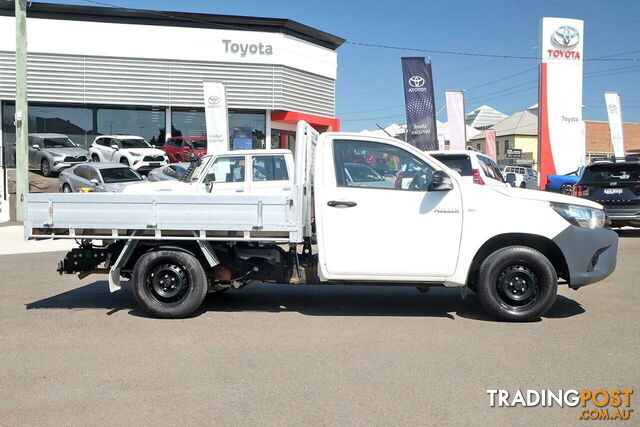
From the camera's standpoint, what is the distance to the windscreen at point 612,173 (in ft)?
44.7

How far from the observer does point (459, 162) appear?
12.8 metres

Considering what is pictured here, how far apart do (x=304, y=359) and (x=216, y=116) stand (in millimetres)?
19170

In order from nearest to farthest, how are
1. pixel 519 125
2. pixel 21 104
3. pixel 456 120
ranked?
1. pixel 21 104
2. pixel 456 120
3. pixel 519 125

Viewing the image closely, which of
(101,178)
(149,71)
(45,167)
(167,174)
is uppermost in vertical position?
(149,71)

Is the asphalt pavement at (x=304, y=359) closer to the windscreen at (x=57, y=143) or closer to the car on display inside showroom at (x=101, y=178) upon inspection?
the car on display inside showroom at (x=101, y=178)

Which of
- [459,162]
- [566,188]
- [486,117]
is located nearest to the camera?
[459,162]

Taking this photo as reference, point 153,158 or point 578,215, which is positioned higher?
point 153,158

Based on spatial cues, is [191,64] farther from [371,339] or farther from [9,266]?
[371,339]

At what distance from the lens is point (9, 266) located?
34.9ft

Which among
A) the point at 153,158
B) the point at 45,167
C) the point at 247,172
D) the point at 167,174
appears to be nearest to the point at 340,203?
the point at 247,172

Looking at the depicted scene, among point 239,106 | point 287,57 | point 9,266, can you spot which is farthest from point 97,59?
point 9,266

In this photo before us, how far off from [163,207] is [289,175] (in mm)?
5050

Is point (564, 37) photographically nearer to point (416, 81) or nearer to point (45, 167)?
point (416, 81)

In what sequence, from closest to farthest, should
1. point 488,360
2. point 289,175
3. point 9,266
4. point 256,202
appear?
point 488,360 < point 256,202 < point 9,266 < point 289,175
